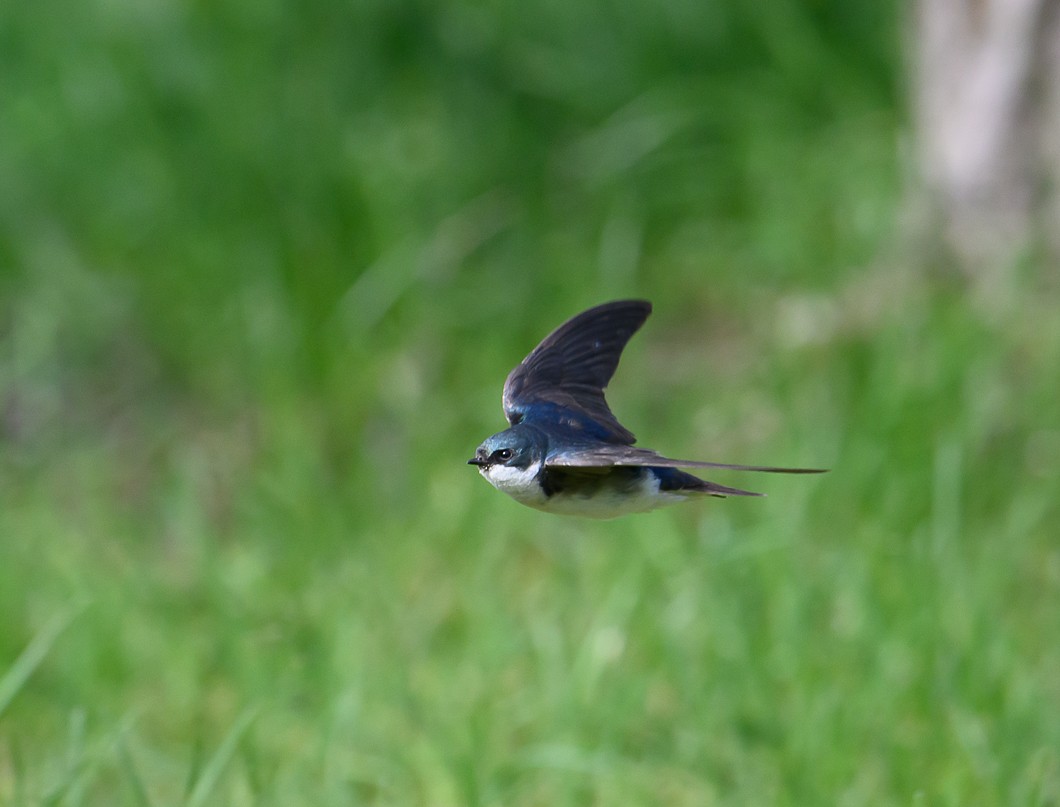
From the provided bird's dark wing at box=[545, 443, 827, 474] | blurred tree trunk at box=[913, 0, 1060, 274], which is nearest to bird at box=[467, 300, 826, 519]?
bird's dark wing at box=[545, 443, 827, 474]

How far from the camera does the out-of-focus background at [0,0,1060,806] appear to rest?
268 cm

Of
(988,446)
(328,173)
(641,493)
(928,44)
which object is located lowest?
(641,493)

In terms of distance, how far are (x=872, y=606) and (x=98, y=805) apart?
1552 millimetres

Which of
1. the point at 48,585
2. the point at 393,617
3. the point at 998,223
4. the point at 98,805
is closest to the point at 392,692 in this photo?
the point at 393,617

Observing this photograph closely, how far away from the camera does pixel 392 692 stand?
2.90 m

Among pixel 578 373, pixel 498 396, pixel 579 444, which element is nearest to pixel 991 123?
pixel 498 396

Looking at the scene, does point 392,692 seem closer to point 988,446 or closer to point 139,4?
point 988,446

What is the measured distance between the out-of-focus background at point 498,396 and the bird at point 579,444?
1088mm

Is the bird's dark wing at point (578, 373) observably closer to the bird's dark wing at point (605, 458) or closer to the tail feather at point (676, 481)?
the tail feather at point (676, 481)

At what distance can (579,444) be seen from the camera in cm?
110

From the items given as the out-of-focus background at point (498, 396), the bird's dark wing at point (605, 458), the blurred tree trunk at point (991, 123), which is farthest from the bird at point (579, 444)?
the blurred tree trunk at point (991, 123)

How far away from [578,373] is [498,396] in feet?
8.07

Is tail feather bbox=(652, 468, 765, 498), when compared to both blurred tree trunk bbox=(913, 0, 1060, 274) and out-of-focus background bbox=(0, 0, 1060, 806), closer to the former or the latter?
out-of-focus background bbox=(0, 0, 1060, 806)

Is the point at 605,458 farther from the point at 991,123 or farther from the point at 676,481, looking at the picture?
the point at 991,123
